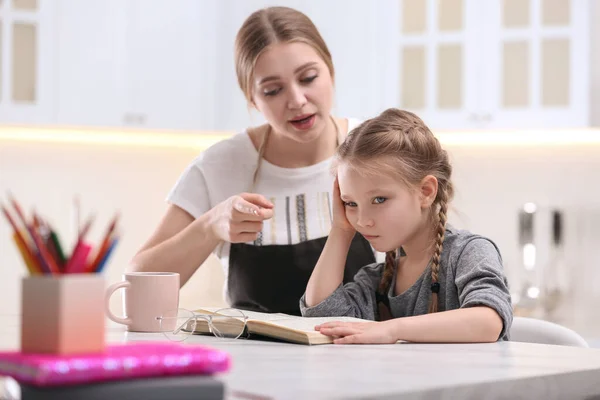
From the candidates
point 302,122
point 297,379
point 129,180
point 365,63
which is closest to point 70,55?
point 129,180

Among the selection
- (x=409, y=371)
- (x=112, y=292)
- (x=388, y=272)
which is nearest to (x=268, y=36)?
(x=388, y=272)

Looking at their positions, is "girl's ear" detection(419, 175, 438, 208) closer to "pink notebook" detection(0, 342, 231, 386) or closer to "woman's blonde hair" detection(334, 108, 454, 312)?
"woman's blonde hair" detection(334, 108, 454, 312)

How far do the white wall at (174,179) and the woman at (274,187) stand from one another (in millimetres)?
1088

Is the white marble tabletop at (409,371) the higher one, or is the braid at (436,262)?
the braid at (436,262)

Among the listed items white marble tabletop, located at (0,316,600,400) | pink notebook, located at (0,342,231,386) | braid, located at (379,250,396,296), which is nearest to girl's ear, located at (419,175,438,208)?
braid, located at (379,250,396,296)

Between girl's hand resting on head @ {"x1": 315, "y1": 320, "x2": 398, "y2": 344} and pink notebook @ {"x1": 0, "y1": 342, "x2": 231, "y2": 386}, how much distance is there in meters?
0.53

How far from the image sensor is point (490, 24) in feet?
10.1

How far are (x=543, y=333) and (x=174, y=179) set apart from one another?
8.49 ft

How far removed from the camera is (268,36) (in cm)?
193

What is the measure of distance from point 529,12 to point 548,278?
3.20 feet

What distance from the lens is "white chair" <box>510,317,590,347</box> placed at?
1.50 m

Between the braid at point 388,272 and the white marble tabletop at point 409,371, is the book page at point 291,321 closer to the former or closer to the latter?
the white marble tabletop at point 409,371

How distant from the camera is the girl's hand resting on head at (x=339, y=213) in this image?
1.66m

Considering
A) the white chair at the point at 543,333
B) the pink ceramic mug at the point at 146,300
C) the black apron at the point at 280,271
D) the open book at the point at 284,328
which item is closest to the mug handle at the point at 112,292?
the pink ceramic mug at the point at 146,300
